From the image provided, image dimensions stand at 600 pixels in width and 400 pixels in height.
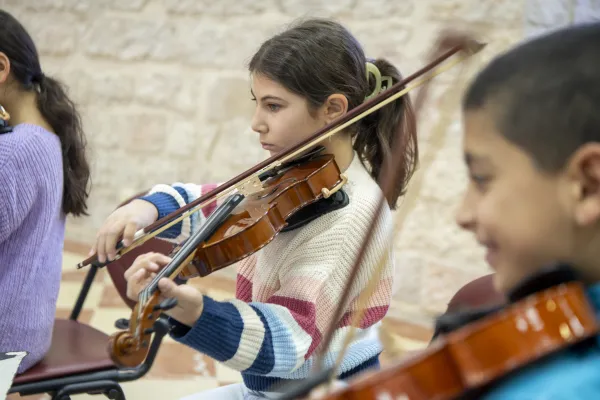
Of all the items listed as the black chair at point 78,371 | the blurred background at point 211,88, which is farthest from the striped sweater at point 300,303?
the blurred background at point 211,88

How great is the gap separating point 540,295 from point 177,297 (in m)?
0.46

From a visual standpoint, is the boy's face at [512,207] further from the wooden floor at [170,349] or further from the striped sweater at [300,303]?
the wooden floor at [170,349]

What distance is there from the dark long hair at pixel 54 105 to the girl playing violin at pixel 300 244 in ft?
1.32

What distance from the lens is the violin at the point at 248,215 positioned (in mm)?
850

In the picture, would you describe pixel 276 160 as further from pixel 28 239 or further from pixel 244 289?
pixel 28 239

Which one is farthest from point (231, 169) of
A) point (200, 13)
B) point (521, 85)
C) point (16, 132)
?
point (521, 85)

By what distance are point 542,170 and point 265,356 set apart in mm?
504

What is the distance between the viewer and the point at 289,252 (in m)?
1.06

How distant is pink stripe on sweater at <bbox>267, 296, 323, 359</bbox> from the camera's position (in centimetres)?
97

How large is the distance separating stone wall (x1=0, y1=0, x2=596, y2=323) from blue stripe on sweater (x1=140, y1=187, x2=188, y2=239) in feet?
4.37

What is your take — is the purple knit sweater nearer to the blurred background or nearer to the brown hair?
the brown hair

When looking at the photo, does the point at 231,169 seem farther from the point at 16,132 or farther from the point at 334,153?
the point at 334,153

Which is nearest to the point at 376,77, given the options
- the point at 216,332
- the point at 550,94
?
the point at 216,332

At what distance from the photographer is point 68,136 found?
1587 millimetres
